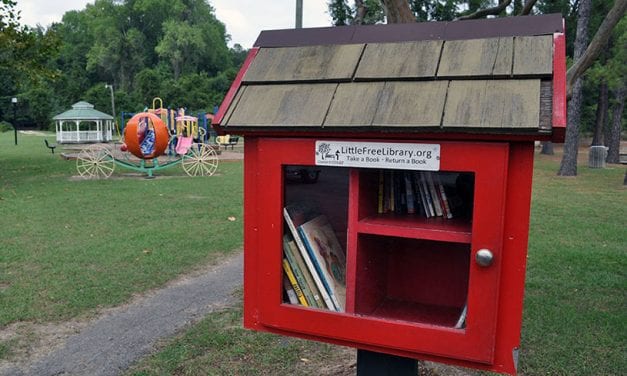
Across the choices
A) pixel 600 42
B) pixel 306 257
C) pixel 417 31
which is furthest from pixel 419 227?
pixel 600 42

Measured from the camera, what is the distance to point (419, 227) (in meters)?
1.95

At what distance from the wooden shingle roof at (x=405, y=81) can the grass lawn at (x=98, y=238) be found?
10.3 ft

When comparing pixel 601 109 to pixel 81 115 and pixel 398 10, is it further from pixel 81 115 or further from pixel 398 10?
pixel 81 115

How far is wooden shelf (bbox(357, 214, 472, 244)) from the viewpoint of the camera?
1.88 metres

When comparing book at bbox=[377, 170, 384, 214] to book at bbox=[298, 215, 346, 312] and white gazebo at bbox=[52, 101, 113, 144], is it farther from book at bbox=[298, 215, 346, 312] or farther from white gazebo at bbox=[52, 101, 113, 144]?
white gazebo at bbox=[52, 101, 113, 144]

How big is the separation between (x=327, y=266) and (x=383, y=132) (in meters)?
0.68

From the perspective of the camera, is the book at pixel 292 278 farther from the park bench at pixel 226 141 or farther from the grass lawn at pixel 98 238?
Answer: the park bench at pixel 226 141

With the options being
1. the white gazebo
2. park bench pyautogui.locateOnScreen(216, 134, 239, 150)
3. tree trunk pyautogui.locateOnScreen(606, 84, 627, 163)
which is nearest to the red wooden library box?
tree trunk pyautogui.locateOnScreen(606, 84, 627, 163)

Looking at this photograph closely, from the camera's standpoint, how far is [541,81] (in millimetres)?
1752

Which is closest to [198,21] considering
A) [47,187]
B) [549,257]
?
[47,187]

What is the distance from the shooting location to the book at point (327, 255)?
85.8 inches

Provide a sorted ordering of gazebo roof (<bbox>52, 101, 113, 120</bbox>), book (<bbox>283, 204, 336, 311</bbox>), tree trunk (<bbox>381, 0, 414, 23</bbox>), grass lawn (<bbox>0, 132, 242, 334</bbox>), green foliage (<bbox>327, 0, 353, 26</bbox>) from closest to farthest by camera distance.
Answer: book (<bbox>283, 204, 336, 311</bbox>)
tree trunk (<bbox>381, 0, 414, 23</bbox>)
grass lawn (<bbox>0, 132, 242, 334</bbox>)
green foliage (<bbox>327, 0, 353, 26</bbox>)
gazebo roof (<bbox>52, 101, 113, 120</bbox>)

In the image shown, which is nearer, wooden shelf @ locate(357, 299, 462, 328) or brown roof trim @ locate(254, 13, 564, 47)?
brown roof trim @ locate(254, 13, 564, 47)

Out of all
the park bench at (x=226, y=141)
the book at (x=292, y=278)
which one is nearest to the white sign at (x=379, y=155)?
the book at (x=292, y=278)
